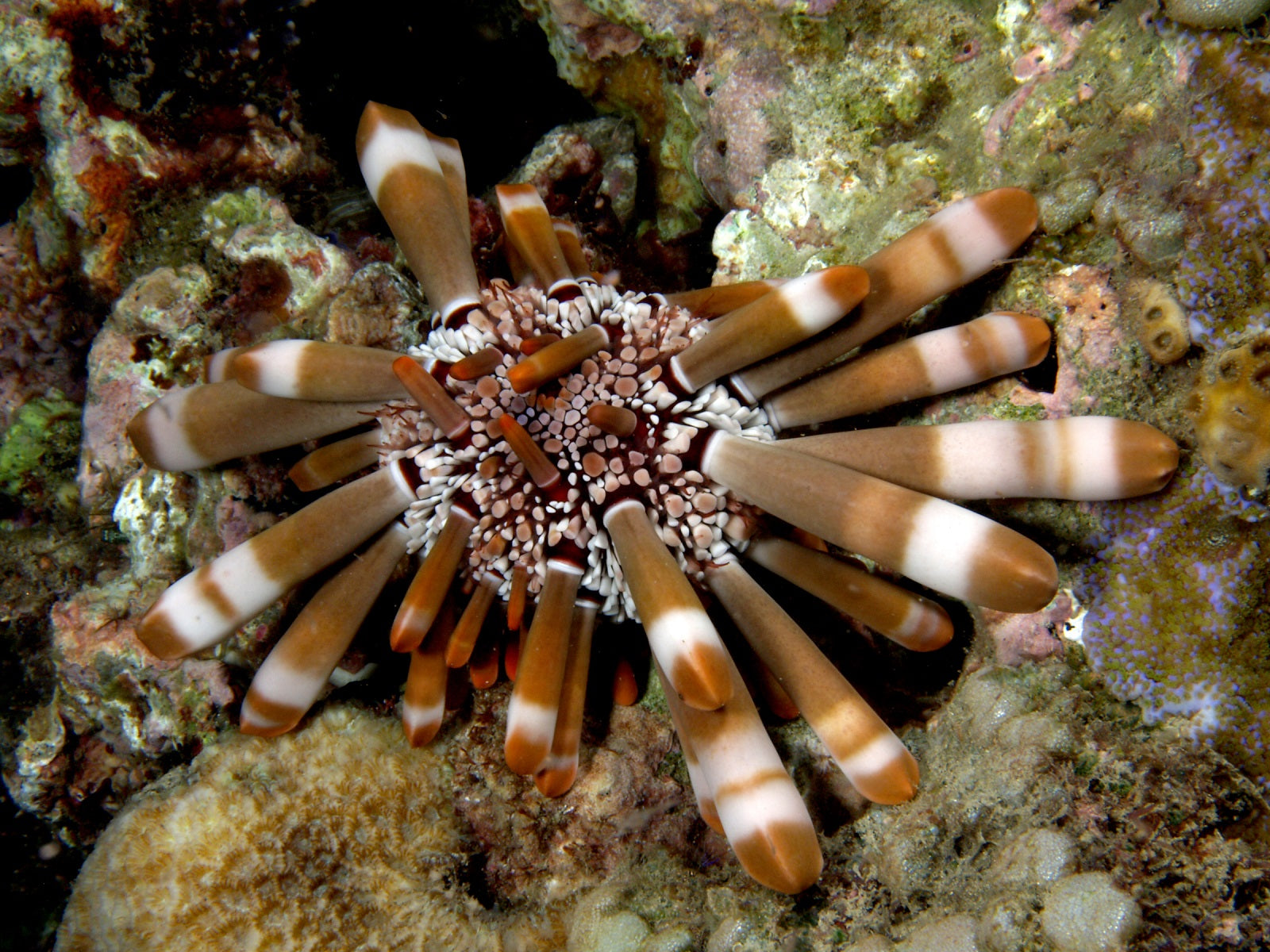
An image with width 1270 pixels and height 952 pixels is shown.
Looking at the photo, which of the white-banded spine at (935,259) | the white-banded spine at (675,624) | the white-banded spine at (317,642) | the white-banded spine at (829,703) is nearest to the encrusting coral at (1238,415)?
the white-banded spine at (935,259)

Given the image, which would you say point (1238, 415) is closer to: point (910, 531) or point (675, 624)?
point (910, 531)

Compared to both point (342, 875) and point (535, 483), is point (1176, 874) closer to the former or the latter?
point (535, 483)

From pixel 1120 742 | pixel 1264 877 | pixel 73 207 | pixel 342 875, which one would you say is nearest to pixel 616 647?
pixel 342 875

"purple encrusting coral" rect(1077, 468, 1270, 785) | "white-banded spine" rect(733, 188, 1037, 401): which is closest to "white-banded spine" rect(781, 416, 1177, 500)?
"purple encrusting coral" rect(1077, 468, 1270, 785)

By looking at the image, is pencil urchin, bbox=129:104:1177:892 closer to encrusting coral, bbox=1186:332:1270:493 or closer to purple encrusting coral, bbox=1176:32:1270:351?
encrusting coral, bbox=1186:332:1270:493

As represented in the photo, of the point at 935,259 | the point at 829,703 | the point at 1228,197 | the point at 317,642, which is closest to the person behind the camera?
the point at 1228,197

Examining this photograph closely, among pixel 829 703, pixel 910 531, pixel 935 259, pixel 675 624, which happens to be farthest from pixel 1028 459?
pixel 675 624
